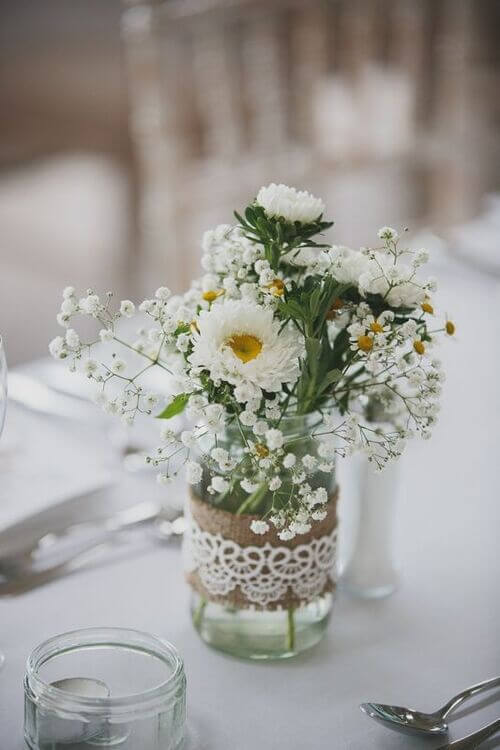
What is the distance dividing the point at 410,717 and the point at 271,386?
25 cm

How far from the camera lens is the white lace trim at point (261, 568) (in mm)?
710

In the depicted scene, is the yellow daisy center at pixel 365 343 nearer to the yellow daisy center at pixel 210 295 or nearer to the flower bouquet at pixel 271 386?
the flower bouquet at pixel 271 386

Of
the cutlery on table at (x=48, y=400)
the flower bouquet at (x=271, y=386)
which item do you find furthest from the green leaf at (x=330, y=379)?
the cutlery on table at (x=48, y=400)

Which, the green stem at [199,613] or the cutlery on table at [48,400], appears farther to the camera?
the cutlery on table at [48,400]

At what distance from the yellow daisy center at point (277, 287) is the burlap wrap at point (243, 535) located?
0.17 meters

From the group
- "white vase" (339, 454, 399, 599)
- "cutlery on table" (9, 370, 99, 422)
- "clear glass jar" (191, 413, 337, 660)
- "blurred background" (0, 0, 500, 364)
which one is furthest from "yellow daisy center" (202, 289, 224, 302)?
"blurred background" (0, 0, 500, 364)

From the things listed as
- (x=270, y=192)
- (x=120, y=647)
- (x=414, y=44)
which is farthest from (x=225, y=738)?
(x=414, y=44)

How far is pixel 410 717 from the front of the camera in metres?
0.64

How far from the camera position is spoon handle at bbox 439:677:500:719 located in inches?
26.0

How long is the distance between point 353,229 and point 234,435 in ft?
9.37

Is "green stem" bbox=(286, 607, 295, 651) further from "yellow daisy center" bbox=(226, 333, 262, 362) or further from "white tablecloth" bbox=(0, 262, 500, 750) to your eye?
"yellow daisy center" bbox=(226, 333, 262, 362)

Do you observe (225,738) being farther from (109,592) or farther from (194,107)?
(194,107)

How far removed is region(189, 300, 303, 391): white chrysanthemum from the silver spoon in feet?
0.78

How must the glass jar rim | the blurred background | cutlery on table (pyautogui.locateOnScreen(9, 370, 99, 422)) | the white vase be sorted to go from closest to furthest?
1. the glass jar rim
2. the white vase
3. cutlery on table (pyautogui.locateOnScreen(9, 370, 99, 422))
4. the blurred background
